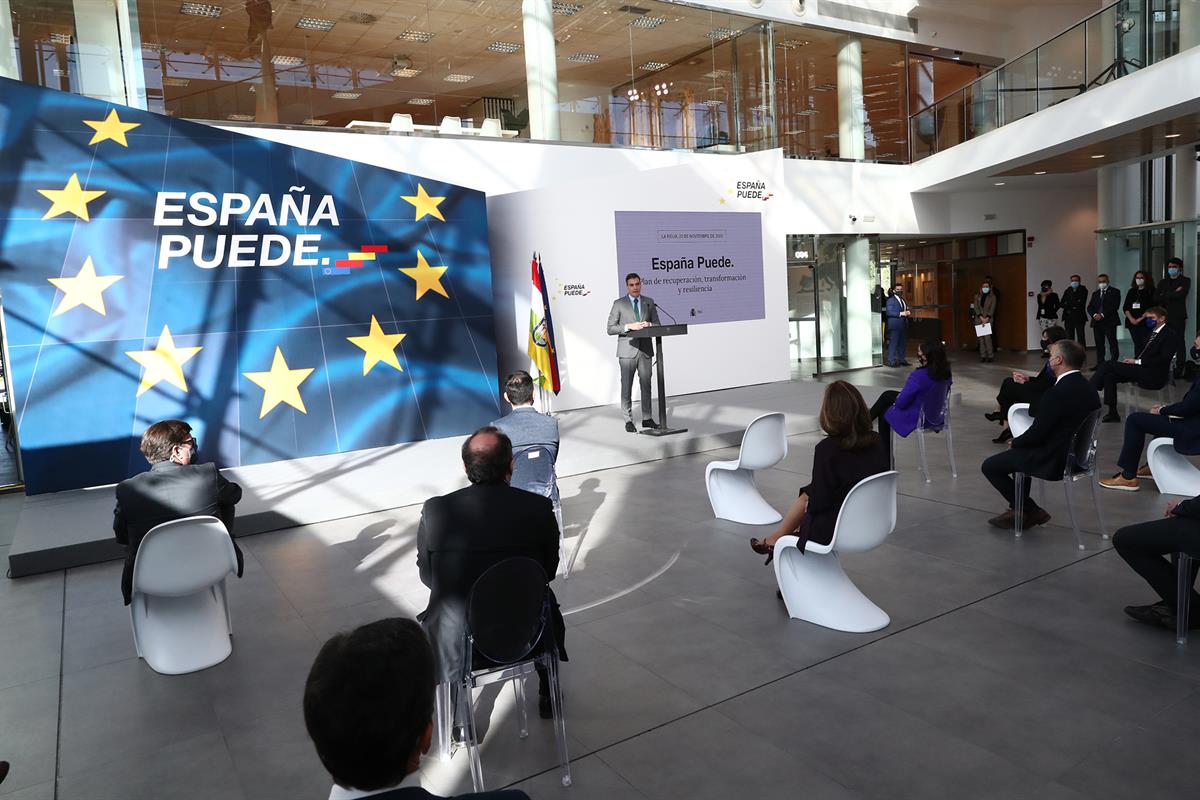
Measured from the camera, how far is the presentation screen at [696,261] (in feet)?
37.1

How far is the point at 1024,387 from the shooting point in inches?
291

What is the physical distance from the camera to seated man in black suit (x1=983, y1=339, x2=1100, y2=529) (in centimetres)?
480

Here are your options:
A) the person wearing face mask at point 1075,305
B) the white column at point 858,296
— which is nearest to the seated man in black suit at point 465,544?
the white column at point 858,296

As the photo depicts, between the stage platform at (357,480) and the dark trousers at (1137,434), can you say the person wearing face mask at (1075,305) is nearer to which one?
the stage platform at (357,480)


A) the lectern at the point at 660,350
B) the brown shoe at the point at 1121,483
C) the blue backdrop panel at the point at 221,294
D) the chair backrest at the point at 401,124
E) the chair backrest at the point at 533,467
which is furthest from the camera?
the chair backrest at the point at 401,124

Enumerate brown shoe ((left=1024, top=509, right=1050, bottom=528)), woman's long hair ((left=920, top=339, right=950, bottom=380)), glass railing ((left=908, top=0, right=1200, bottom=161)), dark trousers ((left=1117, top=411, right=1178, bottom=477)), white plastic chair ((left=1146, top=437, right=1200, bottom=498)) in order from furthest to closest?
glass railing ((left=908, top=0, right=1200, bottom=161)) < woman's long hair ((left=920, top=339, right=950, bottom=380)) < dark trousers ((left=1117, top=411, right=1178, bottom=477)) < white plastic chair ((left=1146, top=437, right=1200, bottom=498)) < brown shoe ((left=1024, top=509, right=1050, bottom=528))

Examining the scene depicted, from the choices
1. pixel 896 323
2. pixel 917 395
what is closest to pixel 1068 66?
pixel 896 323

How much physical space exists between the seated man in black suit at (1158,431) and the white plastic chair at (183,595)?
5.73m

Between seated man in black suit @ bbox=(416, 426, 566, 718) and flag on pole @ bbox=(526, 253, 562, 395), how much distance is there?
695 cm

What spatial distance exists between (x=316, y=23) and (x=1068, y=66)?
32.1 feet

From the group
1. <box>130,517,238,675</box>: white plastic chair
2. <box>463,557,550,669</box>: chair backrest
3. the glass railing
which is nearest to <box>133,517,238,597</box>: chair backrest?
<box>130,517,238,675</box>: white plastic chair

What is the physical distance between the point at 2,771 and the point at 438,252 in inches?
311

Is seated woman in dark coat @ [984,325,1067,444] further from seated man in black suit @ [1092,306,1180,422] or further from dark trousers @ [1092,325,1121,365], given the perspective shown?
dark trousers @ [1092,325,1121,365]

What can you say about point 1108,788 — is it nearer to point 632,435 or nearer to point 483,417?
point 632,435
